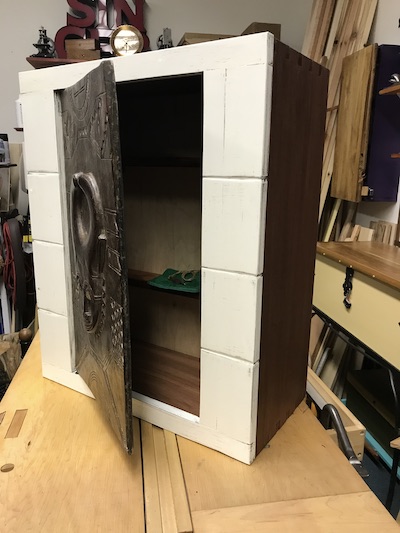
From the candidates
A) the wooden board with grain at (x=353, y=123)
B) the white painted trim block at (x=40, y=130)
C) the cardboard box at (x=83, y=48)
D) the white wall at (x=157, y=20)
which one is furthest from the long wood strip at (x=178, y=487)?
the white wall at (x=157, y=20)

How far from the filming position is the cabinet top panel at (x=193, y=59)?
0.75 m

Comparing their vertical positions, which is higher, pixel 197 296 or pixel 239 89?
pixel 239 89

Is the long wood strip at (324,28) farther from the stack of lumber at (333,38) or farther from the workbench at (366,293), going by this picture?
the workbench at (366,293)

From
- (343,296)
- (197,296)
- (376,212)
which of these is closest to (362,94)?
(376,212)

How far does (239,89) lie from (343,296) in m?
1.16

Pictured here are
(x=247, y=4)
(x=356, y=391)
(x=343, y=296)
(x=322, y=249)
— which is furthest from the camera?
(x=247, y=4)

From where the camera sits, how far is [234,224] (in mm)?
838

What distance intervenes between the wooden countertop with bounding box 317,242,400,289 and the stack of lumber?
0.43 meters

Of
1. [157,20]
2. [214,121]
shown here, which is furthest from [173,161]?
[157,20]

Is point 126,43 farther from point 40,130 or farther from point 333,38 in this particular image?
point 333,38

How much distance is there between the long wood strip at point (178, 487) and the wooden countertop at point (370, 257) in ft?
2.75

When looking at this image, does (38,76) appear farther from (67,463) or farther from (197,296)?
(67,463)

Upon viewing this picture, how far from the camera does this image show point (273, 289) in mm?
908

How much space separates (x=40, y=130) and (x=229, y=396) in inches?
32.3
